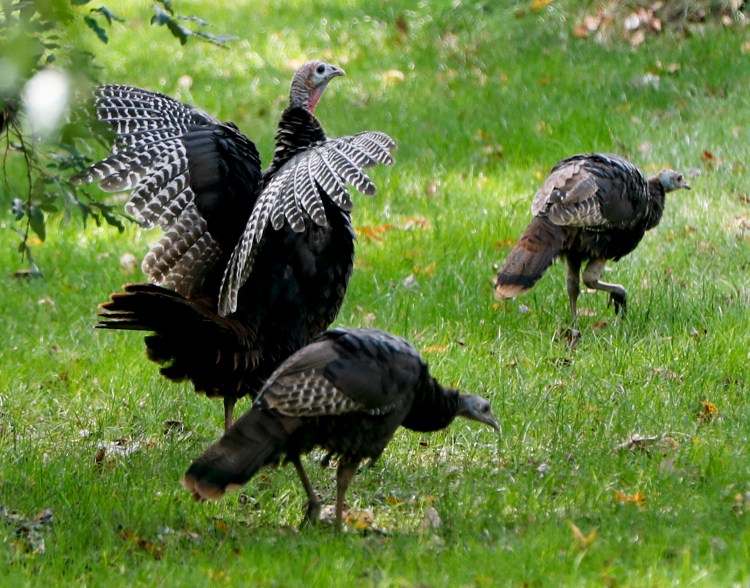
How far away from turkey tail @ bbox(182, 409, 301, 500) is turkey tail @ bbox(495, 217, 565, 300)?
2.40 meters

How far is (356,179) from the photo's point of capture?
4.79 meters

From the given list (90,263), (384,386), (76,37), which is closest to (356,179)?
(384,386)

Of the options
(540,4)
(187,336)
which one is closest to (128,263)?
(187,336)

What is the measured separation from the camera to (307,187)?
500 cm

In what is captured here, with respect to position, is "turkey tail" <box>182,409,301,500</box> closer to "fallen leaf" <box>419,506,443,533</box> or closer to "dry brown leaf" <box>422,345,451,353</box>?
"fallen leaf" <box>419,506,443,533</box>

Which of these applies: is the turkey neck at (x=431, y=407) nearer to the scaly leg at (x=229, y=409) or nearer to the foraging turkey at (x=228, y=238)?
the foraging turkey at (x=228, y=238)

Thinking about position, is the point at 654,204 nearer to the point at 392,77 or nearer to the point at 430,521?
the point at 430,521

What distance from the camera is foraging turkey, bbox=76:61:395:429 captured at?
206 inches

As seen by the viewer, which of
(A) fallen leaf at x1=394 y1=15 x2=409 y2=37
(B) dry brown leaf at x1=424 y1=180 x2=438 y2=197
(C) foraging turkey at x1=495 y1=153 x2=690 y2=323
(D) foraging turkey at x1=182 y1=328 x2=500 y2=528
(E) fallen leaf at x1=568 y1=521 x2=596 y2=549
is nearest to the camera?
(E) fallen leaf at x1=568 y1=521 x2=596 y2=549

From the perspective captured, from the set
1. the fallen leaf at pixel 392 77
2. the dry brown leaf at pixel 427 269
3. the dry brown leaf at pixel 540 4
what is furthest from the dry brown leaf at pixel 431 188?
the dry brown leaf at pixel 540 4

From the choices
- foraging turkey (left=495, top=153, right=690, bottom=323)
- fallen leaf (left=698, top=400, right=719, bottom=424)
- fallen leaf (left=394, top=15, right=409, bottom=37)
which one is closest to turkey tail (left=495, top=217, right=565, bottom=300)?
foraging turkey (left=495, top=153, right=690, bottom=323)

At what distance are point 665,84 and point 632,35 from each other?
4.75ft

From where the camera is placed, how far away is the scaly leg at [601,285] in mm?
6984

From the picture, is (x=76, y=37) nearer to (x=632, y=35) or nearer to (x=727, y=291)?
(x=727, y=291)
